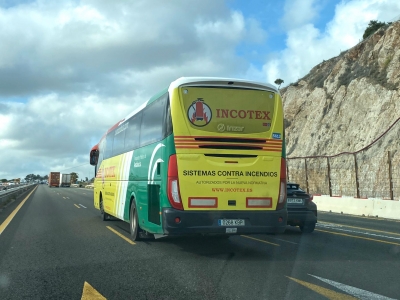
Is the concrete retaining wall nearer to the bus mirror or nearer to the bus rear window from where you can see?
the bus mirror

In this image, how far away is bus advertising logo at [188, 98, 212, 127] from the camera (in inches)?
362

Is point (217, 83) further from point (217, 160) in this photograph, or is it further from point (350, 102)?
point (350, 102)

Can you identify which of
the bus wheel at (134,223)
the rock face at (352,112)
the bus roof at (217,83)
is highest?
the rock face at (352,112)

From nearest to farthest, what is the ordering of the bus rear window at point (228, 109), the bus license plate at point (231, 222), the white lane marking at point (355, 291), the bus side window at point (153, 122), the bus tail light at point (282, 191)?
1. the white lane marking at point (355, 291)
2. the bus license plate at point (231, 222)
3. the bus rear window at point (228, 109)
4. the bus tail light at point (282, 191)
5. the bus side window at point (153, 122)

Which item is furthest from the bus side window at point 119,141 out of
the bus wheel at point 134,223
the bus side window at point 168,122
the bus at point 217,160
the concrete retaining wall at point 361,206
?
the concrete retaining wall at point 361,206

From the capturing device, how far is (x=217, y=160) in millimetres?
9234

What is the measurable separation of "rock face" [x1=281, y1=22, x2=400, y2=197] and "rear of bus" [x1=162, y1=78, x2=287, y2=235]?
20720 mm

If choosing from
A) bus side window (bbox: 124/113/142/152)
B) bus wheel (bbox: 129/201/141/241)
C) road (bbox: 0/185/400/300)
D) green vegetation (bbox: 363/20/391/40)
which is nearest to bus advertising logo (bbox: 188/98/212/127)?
road (bbox: 0/185/400/300)

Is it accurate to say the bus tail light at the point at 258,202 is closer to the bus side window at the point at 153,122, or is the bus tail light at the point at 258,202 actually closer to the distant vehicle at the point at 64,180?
the bus side window at the point at 153,122

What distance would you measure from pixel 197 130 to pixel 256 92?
1.53 metres

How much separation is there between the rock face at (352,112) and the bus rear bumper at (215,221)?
67.9ft

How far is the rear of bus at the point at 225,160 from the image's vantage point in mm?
9023

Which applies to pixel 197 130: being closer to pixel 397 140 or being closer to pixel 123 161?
pixel 123 161

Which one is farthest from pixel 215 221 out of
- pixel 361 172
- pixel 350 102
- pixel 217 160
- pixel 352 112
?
pixel 350 102
